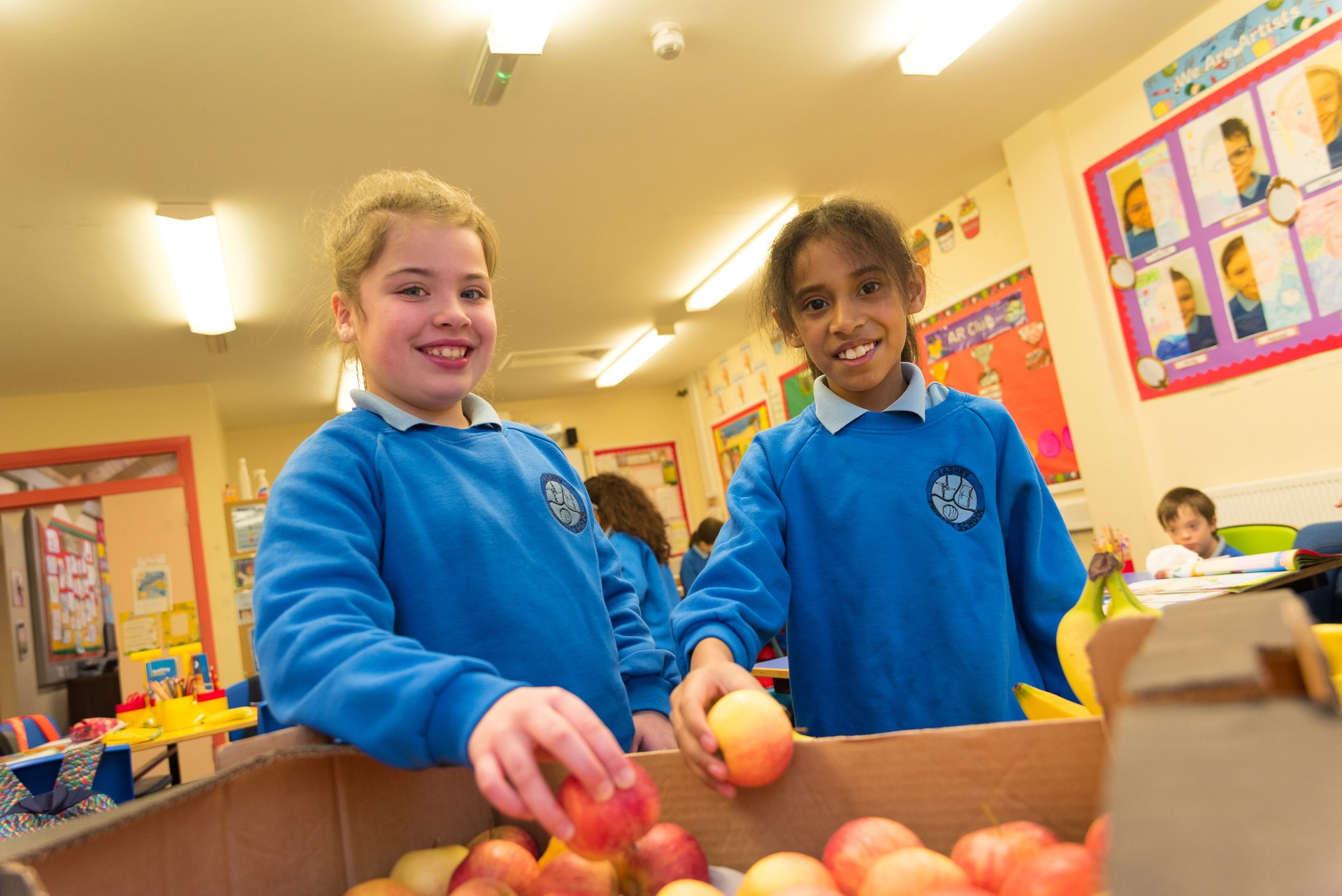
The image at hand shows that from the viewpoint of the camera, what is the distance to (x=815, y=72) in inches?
155

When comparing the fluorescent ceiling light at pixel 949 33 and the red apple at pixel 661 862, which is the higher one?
the fluorescent ceiling light at pixel 949 33

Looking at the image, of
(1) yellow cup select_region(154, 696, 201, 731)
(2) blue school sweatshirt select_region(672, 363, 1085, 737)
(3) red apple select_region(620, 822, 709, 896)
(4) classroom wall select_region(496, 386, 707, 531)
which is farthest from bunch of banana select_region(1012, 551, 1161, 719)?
(4) classroom wall select_region(496, 386, 707, 531)

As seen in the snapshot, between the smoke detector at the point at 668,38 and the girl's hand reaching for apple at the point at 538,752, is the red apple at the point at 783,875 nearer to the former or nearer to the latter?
the girl's hand reaching for apple at the point at 538,752

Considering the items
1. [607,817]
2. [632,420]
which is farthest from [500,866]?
[632,420]

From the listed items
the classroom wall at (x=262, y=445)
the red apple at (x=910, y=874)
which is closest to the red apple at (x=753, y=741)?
the red apple at (x=910, y=874)

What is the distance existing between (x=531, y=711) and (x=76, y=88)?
3.75 meters

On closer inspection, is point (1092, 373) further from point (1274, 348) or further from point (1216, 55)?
point (1216, 55)

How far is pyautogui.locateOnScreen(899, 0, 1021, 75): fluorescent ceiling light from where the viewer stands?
3.49 metres

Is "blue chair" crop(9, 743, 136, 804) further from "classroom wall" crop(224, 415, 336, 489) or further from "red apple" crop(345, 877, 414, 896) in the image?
"classroom wall" crop(224, 415, 336, 489)

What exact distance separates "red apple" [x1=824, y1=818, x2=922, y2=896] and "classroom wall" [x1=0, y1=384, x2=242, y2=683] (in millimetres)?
7060

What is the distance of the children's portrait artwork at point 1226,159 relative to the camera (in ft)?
12.2

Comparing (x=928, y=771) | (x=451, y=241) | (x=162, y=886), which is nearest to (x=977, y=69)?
(x=451, y=241)

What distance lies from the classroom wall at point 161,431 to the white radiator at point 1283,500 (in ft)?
22.2

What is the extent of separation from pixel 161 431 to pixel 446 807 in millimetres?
7200
